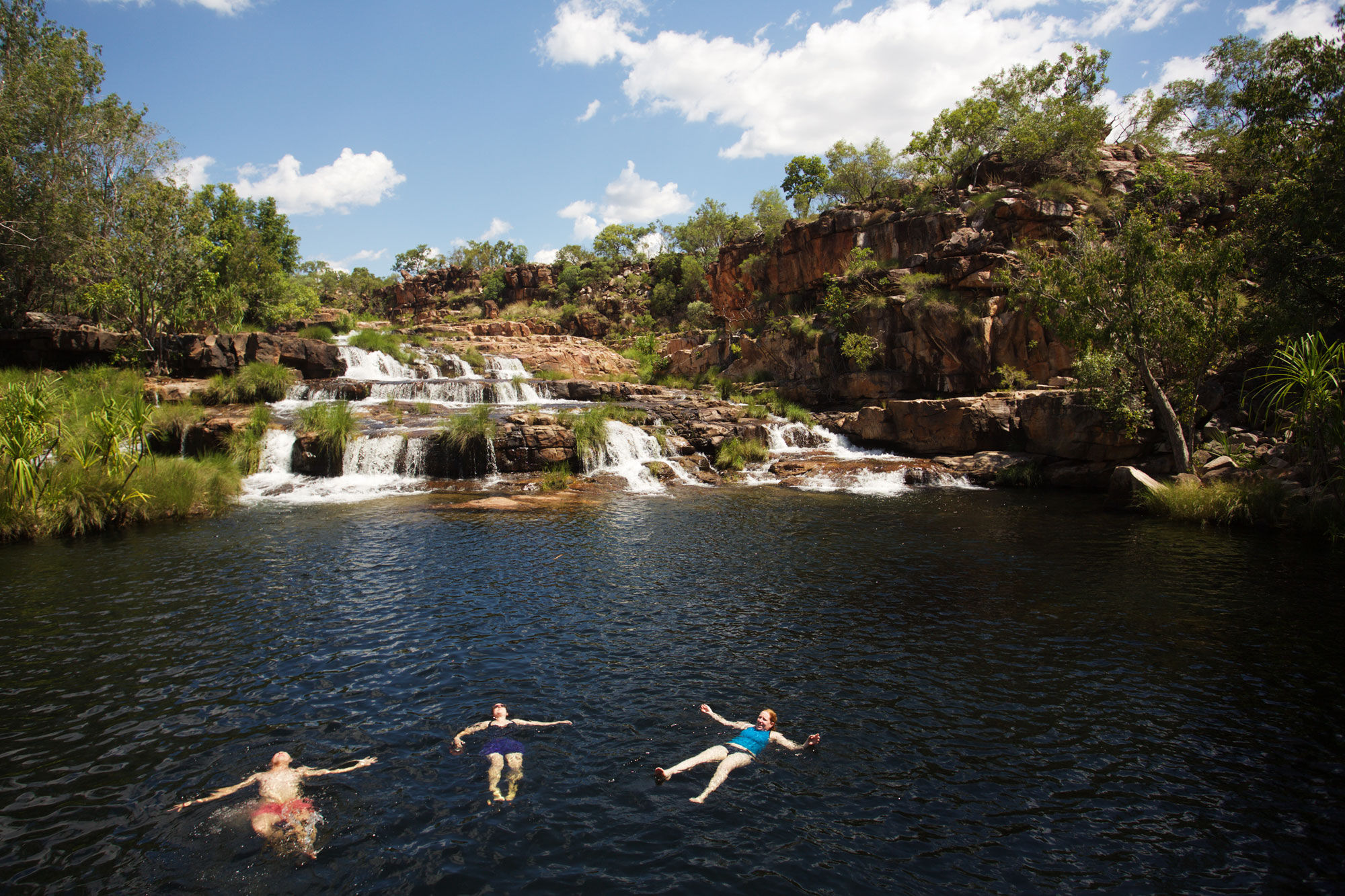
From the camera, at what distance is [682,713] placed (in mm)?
6984

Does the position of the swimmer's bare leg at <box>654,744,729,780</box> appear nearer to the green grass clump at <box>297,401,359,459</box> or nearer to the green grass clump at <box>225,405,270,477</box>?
the green grass clump at <box>297,401,359,459</box>

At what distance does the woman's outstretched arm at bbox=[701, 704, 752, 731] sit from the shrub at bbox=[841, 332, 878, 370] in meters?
26.8

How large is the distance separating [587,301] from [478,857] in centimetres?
6474

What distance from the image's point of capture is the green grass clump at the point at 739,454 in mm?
24906

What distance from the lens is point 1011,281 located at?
22312 millimetres

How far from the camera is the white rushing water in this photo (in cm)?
1962

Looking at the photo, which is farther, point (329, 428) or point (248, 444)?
point (329, 428)

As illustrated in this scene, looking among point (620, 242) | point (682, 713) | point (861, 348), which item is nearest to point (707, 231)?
point (620, 242)

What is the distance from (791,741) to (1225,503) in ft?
52.4

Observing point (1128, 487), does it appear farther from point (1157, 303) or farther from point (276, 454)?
point (276, 454)

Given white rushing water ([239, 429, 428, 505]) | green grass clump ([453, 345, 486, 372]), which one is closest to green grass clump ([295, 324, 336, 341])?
green grass clump ([453, 345, 486, 372])

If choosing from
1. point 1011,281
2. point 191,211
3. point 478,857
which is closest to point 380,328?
point 191,211

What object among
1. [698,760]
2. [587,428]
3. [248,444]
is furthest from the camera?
[587,428]

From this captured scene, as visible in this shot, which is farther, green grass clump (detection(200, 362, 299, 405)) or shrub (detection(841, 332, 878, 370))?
shrub (detection(841, 332, 878, 370))
